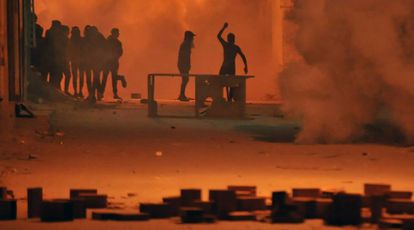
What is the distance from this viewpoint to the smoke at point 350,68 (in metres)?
17.2

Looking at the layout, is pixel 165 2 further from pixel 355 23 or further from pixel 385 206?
pixel 385 206

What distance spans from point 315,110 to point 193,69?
98.6 ft

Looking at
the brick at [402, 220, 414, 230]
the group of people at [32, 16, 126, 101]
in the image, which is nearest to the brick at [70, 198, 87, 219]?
the brick at [402, 220, 414, 230]

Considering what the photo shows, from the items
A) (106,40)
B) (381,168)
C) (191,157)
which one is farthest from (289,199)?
(106,40)

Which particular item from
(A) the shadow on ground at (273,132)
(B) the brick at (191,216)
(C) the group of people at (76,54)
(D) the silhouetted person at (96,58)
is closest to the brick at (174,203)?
(B) the brick at (191,216)

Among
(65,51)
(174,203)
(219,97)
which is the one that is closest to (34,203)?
(174,203)

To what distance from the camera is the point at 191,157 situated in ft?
48.7

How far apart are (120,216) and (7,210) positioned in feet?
2.88

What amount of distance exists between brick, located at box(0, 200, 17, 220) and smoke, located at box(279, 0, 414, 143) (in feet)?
29.1

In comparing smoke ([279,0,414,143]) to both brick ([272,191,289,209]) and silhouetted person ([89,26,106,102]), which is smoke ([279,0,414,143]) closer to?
brick ([272,191,289,209])

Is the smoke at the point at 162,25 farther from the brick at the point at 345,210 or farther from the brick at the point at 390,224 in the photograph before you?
the brick at the point at 390,224

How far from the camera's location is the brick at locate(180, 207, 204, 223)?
8812 millimetres

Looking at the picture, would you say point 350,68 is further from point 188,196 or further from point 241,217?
point 241,217

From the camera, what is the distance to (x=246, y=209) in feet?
30.3
